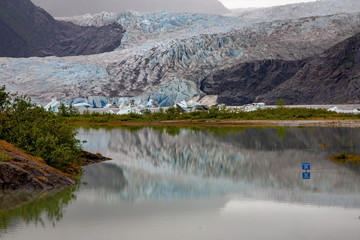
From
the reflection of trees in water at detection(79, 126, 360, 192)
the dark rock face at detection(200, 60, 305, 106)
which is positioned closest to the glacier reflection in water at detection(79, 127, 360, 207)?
the reflection of trees in water at detection(79, 126, 360, 192)

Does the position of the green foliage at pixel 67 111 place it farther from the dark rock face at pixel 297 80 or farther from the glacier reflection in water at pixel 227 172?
the glacier reflection in water at pixel 227 172

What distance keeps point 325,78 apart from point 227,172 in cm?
5624

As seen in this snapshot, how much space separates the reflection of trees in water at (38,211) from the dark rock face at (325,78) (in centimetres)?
5788

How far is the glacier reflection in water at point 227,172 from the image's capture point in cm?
1150

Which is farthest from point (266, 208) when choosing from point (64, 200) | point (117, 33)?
point (117, 33)

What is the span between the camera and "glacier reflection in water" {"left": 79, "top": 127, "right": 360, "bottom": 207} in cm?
1150

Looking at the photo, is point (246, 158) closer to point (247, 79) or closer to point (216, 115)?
point (216, 115)

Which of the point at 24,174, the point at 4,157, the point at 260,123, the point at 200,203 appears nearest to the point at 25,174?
the point at 24,174

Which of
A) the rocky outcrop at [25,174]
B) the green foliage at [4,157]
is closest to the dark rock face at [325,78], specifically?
the rocky outcrop at [25,174]

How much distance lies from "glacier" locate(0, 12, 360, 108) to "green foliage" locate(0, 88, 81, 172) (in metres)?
45.2

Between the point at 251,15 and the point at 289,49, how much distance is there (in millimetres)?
12597

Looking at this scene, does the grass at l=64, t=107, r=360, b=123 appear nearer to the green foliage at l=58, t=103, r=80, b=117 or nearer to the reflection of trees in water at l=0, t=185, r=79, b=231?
the green foliage at l=58, t=103, r=80, b=117

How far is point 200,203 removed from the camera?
10359 mm

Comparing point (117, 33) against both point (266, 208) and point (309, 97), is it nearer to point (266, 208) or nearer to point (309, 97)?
point (309, 97)
